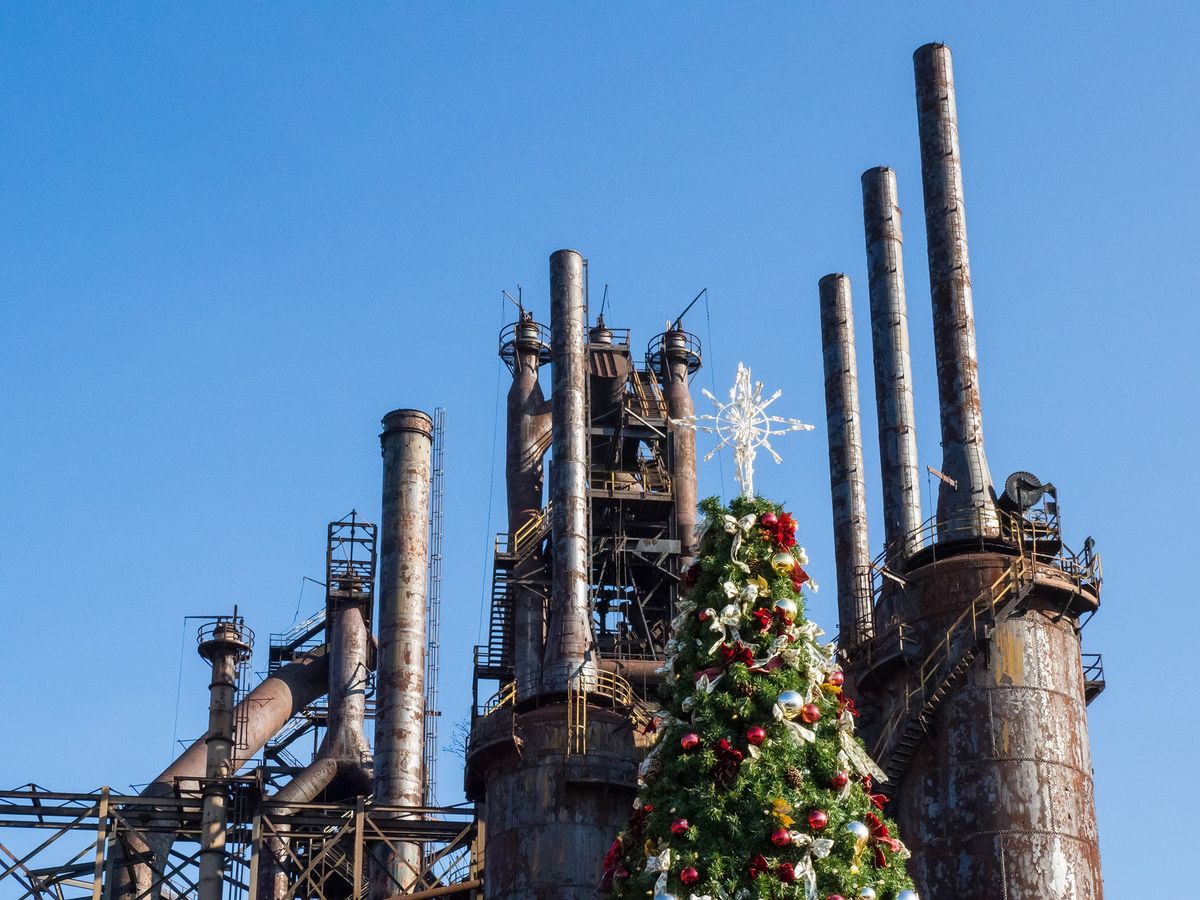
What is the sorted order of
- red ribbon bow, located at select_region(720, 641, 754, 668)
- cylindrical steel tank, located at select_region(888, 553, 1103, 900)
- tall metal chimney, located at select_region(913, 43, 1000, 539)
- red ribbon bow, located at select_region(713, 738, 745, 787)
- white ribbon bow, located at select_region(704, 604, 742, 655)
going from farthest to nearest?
1. tall metal chimney, located at select_region(913, 43, 1000, 539)
2. cylindrical steel tank, located at select_region(888, 553, 1103, 900)
3. white ribbon bow, located at select_region(704, 604, 742, 655)
4. red ribbon bow, located at select_region(720, 641, 754, 668)
5. red ribbon bow, located at select_region(713, 738, 745, 787)

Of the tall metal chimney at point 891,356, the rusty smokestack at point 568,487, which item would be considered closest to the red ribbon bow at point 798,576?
the rusty smokestack at point 568,487

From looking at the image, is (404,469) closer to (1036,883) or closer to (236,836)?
(236,836)

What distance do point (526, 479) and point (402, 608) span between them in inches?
249

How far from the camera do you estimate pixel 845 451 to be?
4925 cm

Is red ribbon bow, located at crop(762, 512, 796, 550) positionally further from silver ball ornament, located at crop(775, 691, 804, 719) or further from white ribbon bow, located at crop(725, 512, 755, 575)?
silver ball ornament, located at crop(775, 691, 804, 719)

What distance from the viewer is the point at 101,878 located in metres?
41.5

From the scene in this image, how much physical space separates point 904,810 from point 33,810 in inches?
722

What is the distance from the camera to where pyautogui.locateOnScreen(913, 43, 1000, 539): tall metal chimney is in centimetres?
3903

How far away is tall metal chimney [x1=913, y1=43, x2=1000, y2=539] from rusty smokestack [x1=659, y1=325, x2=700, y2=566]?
8.48m

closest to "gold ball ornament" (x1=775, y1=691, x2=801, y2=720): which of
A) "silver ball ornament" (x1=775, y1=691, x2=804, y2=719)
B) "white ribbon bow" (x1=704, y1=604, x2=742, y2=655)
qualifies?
"silver ball ornament" (x1=775, y1=691, x2=804, y2=719)

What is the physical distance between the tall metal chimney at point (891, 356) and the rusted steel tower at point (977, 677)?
322 centimetres

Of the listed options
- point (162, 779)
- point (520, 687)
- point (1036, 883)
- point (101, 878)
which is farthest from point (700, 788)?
point (162, 779)

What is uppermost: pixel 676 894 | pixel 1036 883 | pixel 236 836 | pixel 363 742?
pixel 363 742

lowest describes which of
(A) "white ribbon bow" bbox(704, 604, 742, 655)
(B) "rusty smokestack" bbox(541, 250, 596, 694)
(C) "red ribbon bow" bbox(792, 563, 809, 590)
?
(A) "white ribbon bow" bbox(704, 604, 742, 655)
